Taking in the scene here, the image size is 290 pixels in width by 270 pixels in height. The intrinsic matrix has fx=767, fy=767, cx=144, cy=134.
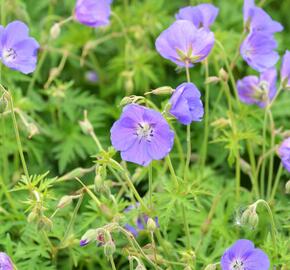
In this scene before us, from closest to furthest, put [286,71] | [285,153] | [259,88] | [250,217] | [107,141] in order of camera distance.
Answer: [250,217]
[285,153]
[286,71]
[259,88]
[107,141]

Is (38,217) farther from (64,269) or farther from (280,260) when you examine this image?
(280,260)

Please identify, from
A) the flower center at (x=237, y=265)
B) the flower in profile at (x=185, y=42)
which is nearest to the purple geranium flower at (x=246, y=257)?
the flower center at (x=237, y=265)

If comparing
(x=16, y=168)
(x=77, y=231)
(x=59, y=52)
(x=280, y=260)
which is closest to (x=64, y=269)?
(x=77, y=231)

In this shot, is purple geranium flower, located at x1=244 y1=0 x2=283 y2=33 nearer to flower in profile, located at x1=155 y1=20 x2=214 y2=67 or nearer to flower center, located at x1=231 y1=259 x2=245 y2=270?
flower in profile, located at x1=155 y1=20 x2=214 y2=67

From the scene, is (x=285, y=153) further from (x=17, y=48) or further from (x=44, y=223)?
(x=17, y=48)

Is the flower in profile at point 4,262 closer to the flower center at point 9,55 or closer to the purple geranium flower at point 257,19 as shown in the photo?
the flower center at point 9,55

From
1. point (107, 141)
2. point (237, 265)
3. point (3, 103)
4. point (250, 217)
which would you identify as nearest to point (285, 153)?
point (250, 217)

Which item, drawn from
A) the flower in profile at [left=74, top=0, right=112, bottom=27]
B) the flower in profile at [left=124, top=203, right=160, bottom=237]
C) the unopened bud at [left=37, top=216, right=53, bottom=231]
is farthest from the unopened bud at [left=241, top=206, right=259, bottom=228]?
the flower in profile at [left=74, top=0, right=112, bottom=27]
